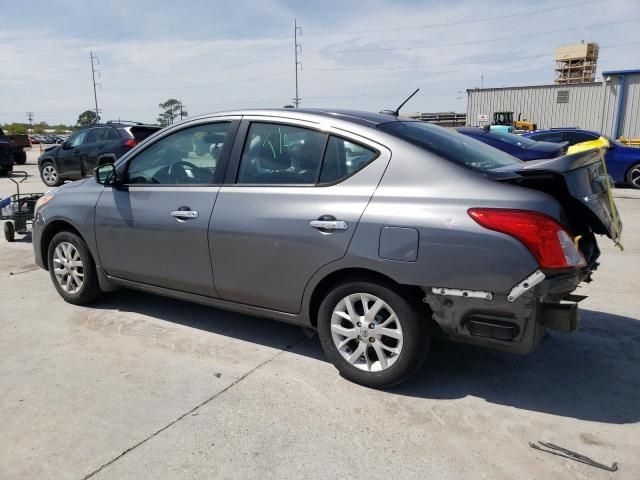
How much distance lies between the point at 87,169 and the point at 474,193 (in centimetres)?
1310

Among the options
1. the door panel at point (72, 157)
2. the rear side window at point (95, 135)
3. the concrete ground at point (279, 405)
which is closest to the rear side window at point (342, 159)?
the concrete ground at point (279, 405)

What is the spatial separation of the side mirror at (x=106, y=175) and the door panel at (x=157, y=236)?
0.09 m

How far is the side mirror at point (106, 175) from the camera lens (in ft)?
14.0

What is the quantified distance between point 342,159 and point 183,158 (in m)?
1.40

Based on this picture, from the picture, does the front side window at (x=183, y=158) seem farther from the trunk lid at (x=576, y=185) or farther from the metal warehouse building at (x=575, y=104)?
the metal warehouse building at (x=575, y=104)

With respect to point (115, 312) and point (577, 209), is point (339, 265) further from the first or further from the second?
point (115, 312)

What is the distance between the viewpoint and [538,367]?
3.55m

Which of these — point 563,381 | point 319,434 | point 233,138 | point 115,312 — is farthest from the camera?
point 115,312

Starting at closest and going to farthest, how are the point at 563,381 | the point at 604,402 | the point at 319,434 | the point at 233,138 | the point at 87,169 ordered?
the point at 319,434
the point at 604,402
the point at 563,381
the point at 233,138
the point at 87,169

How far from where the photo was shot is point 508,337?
2828mm

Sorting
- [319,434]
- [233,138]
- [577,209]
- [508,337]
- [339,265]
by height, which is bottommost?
[319,434]

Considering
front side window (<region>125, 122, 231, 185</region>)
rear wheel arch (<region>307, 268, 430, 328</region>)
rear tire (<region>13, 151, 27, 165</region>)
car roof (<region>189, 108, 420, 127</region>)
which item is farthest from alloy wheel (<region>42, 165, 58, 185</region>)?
rear wheel arch (<region>307, 268, 430, 328</region>)

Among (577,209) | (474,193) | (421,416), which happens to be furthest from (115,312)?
(577,209)

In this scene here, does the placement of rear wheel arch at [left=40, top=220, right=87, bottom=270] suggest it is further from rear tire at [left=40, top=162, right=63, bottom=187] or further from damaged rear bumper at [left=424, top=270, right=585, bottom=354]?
rear tire at [left=40, top=162, right=63, bottom=187]
